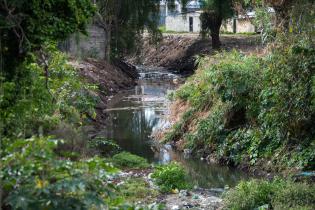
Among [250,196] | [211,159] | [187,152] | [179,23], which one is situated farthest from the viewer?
[179,23]

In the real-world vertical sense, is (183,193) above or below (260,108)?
below

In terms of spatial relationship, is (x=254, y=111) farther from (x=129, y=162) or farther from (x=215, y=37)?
(x=215, y=37)

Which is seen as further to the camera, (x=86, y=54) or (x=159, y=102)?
(x=86, y=54)

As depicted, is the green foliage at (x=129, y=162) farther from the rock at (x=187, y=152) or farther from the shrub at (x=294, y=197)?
the shrub at (x=294, y=197)

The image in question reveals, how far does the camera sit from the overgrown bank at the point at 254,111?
47.7 ft

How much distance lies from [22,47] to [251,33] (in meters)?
41.7

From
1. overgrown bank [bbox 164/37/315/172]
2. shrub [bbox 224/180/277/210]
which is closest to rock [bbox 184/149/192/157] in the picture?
overgrown bank [bbox 164/37/315/172]

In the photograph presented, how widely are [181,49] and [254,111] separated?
32.1 meters

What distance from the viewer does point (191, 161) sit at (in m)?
17.1

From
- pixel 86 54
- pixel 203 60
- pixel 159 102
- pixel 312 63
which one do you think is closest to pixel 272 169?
pixel 312 63

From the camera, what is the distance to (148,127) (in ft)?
76.1

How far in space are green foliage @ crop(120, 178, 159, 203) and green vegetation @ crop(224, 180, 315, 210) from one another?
1.62 metres

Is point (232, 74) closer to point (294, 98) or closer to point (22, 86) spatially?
point (294, 98)

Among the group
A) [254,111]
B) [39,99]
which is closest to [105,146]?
[254,111]
